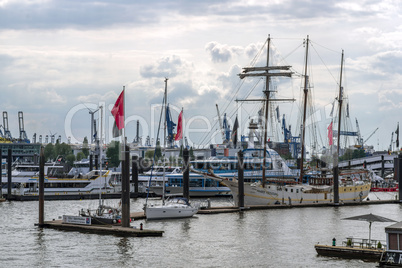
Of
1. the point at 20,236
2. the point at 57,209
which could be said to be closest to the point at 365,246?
the point at 20,236

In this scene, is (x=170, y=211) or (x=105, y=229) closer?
(x=105, y=229)

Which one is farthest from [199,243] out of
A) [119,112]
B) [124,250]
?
[119,112]

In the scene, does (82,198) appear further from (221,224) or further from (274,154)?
(221,224)

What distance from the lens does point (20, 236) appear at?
58656 millimetres

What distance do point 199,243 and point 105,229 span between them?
878 cm

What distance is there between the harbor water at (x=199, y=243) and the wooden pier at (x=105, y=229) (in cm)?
67

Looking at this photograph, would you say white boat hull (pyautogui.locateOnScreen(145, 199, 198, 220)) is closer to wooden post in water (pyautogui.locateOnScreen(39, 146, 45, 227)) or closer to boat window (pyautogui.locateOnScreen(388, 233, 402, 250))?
wooden post in water (pyautogui.locateOnScreen(39, 146, 45, 227))

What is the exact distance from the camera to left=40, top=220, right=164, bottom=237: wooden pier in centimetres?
5534

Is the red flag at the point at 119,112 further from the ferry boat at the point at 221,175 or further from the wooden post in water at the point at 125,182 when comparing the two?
the ferry boat at the point at 221,175

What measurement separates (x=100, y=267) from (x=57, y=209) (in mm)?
44348

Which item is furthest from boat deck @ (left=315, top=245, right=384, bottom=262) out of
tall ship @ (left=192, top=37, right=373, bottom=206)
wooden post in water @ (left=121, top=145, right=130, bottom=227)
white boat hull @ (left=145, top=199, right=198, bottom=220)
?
tall ship @ (left=192, top=37, right=373, bottom=206)

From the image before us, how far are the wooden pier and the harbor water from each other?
671mm

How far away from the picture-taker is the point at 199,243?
54062 mm

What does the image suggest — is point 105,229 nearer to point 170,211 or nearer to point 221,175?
point 170,211
